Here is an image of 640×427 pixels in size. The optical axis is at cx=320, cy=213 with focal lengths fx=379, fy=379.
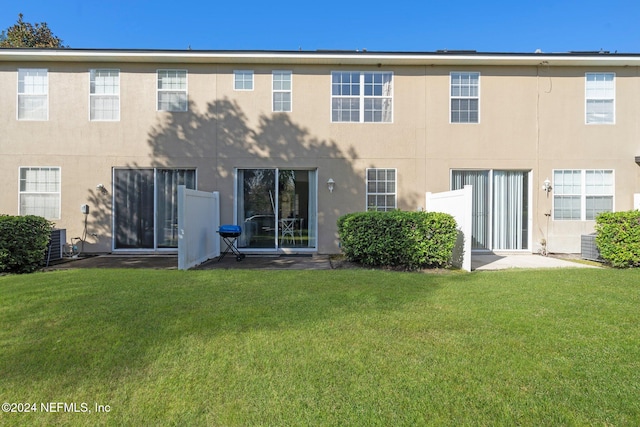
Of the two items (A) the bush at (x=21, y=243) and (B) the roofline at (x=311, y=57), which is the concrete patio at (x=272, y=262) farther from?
(B) the roofline at (x=311, y=57)

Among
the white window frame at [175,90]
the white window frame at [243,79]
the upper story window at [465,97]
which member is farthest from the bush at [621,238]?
the white window frame at [175,90]

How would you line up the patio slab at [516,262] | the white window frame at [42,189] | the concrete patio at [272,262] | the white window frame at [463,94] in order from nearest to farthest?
the concrete patio at [272,262] → the patio slab at [516,262] → the white window frame at [42,189] → the white window frame at [463,94]

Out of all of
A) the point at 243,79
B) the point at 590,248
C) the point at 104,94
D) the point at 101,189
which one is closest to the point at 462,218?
the point at 590,248

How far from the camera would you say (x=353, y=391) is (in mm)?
2803

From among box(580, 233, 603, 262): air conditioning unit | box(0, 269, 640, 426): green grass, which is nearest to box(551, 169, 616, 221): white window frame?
box(580, 233, 603, 262): air conditioning unit

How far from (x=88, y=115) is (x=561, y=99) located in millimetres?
13295

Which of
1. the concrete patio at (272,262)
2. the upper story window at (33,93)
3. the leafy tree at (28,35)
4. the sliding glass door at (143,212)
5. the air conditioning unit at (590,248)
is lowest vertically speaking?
the concrete patio at (272,262)

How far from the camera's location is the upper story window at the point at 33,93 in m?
10.5

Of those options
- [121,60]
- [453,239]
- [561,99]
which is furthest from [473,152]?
[121,60]

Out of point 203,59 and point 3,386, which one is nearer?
point 3,386

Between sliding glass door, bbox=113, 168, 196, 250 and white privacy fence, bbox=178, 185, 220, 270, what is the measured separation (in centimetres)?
125

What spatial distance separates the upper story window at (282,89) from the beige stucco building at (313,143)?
0.09 feet

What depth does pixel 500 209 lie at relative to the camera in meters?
10.8

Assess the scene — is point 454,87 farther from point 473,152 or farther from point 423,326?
Result: point 423,326
